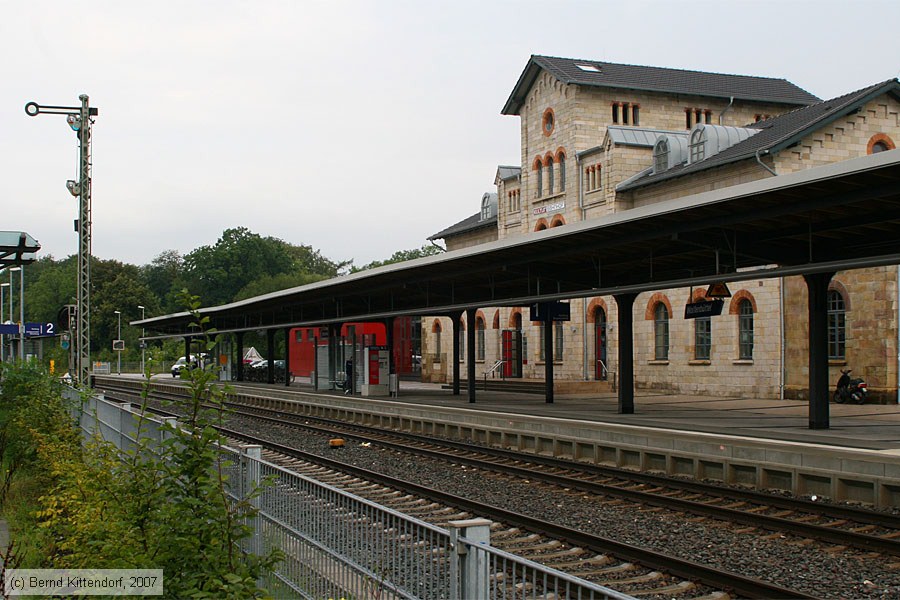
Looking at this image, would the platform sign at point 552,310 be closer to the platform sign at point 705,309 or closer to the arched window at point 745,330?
the arched window at point 745,330

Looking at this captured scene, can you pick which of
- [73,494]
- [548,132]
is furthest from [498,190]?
[73,494]

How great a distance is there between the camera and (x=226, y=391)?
603 cm

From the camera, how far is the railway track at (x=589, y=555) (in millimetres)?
7539

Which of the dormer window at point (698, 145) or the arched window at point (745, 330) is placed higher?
the dormer window at point (698, 145)

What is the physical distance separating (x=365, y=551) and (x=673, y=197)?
2974 cm

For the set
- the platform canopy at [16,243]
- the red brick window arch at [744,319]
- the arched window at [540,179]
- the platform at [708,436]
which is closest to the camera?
the platform at [708,436]

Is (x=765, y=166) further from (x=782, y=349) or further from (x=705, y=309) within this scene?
(x=705, y=309)

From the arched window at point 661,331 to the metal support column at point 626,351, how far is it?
480 inches

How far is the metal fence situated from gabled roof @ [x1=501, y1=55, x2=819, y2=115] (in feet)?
111

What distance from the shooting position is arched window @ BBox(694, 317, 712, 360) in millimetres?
31484

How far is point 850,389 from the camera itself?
83.2 feet

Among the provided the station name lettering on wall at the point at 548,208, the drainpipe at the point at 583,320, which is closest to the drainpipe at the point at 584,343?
the drainpipe at the point at 583,320

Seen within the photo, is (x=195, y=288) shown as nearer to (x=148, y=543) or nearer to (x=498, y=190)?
(x=498, y=190)

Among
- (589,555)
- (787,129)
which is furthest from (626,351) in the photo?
(787,129)
